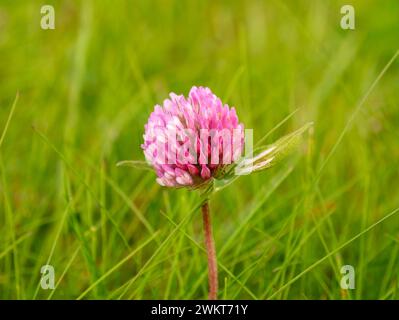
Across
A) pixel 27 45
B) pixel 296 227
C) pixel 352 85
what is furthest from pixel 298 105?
pixel 27 45

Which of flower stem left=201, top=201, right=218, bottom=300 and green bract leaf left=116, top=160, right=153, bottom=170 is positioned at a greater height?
green bract leaf left=116, top=160, right=153, bottom=170

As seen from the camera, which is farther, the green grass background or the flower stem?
the green grass background

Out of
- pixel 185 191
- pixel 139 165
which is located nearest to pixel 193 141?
pixel 139 165

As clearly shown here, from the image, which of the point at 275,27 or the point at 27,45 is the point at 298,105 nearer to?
the point at 275,27

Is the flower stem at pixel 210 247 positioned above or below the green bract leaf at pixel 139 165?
below

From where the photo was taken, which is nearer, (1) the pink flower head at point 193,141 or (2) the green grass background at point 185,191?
(1) the pink flower head at point 193,141
